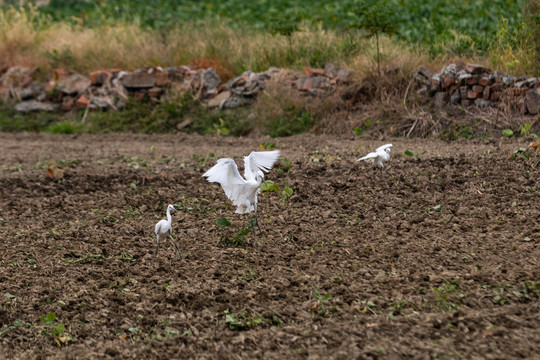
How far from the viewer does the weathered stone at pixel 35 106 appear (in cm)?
1359

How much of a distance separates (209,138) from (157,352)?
721cm

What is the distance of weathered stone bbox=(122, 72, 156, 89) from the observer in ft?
42.2

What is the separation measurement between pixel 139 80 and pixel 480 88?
6766mm

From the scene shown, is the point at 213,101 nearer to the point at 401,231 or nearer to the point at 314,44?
the point at 314,44

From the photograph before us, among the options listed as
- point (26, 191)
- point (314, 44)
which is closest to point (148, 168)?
point (26, 191)

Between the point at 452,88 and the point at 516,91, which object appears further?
the point at 452,88

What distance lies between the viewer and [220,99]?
39.5 ft

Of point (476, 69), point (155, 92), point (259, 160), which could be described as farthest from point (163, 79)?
point (259, 160)

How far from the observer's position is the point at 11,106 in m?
13.9

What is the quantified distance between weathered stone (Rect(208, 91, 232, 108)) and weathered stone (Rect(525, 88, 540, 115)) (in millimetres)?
5378

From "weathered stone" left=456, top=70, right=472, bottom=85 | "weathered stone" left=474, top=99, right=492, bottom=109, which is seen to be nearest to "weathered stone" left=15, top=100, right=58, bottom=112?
"weathered stone" left=456, top=70, right=472, bottom=85

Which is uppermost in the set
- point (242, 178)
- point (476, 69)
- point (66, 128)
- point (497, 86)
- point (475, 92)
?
point (242, 178)

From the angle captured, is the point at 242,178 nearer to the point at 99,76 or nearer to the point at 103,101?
the point at 103,101

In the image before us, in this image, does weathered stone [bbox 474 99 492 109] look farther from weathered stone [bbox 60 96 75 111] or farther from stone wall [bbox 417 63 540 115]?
weathered stone [bbox 60 96 75 111]
